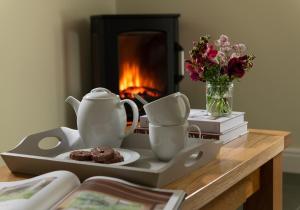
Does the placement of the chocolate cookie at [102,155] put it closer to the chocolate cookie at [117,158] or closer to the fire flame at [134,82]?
the chocolate cookie at [117,158]

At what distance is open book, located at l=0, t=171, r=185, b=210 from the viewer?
101 centimetres

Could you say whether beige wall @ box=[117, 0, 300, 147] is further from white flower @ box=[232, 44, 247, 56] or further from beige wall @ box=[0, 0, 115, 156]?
white flower @ box=[232, 44, 247, 56]

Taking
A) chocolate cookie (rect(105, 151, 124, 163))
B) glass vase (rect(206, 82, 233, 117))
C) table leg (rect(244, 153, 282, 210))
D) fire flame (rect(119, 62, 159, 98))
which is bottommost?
table leg (rect(244, 153, 282, 210))

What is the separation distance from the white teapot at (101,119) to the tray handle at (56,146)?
0.08m

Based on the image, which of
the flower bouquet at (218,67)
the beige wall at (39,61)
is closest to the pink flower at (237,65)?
the flower bouquet at (218,67)

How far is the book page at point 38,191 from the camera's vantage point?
100 centimetres

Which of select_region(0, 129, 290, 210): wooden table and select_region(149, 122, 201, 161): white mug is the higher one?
select_region(149, 122, 201, 161): white mug

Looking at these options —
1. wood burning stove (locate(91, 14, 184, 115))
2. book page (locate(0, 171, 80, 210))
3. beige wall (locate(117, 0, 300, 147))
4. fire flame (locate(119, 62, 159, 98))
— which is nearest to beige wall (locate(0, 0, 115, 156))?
wood burning stove (locate(91, 14, 184, 115))

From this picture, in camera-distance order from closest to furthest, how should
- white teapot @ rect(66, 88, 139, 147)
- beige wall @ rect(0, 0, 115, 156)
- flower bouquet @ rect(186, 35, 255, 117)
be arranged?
white teapot @ rect(66, 88, 139, 147)
flower bouquet @ rect(186, 35, 255, 117)
beige wall @ rect(0, 0, 115, 156)

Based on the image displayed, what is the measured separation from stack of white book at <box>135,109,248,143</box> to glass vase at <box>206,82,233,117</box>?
0.09 ft

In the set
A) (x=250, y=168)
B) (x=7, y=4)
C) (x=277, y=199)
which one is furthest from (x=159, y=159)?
(x=7, y=4)

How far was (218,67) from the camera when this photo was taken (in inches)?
72.1

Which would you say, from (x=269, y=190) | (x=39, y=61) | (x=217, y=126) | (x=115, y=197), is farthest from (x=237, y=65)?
(x=39, y=61)

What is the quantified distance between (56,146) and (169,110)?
40cm
